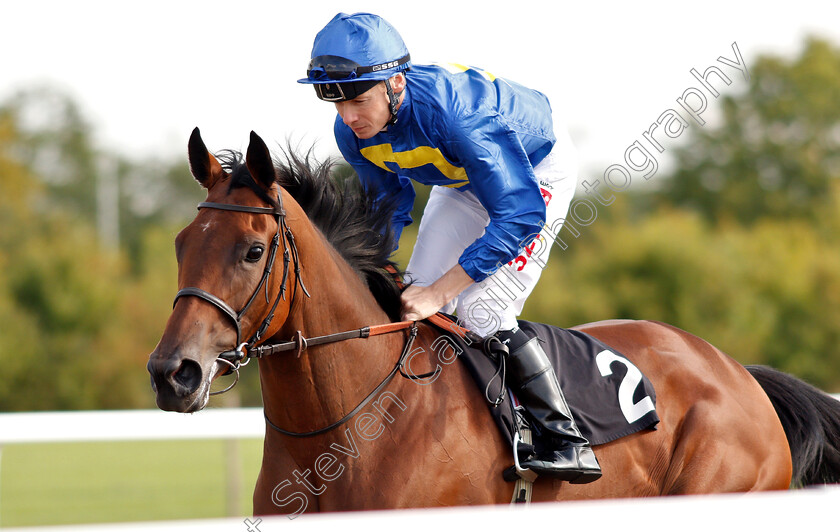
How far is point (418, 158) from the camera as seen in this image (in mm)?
2877

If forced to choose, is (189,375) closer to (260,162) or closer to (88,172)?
(260,162)

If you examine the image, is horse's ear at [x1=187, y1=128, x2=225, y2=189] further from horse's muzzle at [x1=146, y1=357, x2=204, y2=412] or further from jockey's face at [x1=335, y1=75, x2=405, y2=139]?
horse's muzzle at [x1=146, y1=357, x2=204, y2=412]

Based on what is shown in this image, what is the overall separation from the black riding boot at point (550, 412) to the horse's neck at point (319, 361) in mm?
465

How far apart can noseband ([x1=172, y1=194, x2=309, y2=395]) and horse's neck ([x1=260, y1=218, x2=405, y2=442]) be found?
0.07m

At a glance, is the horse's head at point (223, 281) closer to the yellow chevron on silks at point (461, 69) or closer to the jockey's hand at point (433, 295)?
the jockey's hand at point (433, 295)

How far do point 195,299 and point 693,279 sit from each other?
1373 cm

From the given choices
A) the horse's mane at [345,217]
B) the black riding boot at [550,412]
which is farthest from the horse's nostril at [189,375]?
the black riding boot at [550,412]

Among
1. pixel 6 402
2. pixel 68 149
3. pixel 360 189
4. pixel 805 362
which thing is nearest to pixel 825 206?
pixel 805 362

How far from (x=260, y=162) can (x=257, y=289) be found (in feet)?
1.22

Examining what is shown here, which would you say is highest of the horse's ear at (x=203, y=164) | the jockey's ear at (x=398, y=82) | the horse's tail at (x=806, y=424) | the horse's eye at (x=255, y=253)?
the jockey's ear at (x=398, y=82)

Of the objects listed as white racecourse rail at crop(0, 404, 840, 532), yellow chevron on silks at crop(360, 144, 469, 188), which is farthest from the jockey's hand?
white racecourse rail at crop(0, 404, 840, 532)

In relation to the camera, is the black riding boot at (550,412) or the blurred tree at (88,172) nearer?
the black riding boot at (550,412)

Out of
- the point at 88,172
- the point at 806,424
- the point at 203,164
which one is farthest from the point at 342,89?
the point at 88,172

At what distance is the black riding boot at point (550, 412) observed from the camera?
2.74 meters
